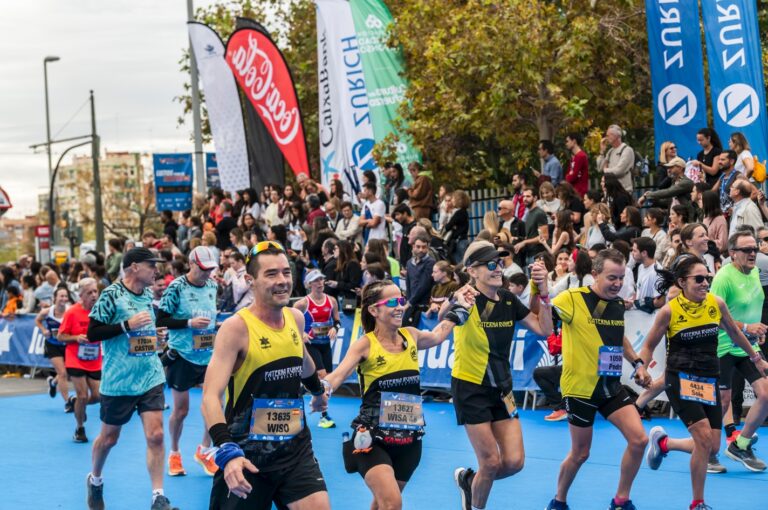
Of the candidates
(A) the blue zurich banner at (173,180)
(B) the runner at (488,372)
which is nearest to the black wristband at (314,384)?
(B) the runner at (488,372)

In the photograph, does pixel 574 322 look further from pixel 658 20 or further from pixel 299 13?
pixel 299 13

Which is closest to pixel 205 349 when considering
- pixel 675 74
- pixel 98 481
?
pixel 98 481

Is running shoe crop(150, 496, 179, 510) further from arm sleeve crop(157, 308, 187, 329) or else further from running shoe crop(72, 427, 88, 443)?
running shoe crop(72, 427, 88, 443)

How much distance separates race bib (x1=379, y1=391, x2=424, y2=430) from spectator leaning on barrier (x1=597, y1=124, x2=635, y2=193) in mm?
8984

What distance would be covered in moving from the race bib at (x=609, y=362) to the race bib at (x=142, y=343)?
3765 millimetres

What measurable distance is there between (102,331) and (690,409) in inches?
186

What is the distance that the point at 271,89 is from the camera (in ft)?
76.2

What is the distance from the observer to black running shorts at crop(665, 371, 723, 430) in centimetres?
816

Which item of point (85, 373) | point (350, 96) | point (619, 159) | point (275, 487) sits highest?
point (350, 96)

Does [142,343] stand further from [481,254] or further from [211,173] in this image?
[211,173]

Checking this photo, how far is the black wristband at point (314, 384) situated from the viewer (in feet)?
20.6

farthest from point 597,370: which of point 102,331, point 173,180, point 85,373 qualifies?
point 173,180

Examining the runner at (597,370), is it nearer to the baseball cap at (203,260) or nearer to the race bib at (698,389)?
the race bib at (698,389)

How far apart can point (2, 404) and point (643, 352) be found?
42.2ft
